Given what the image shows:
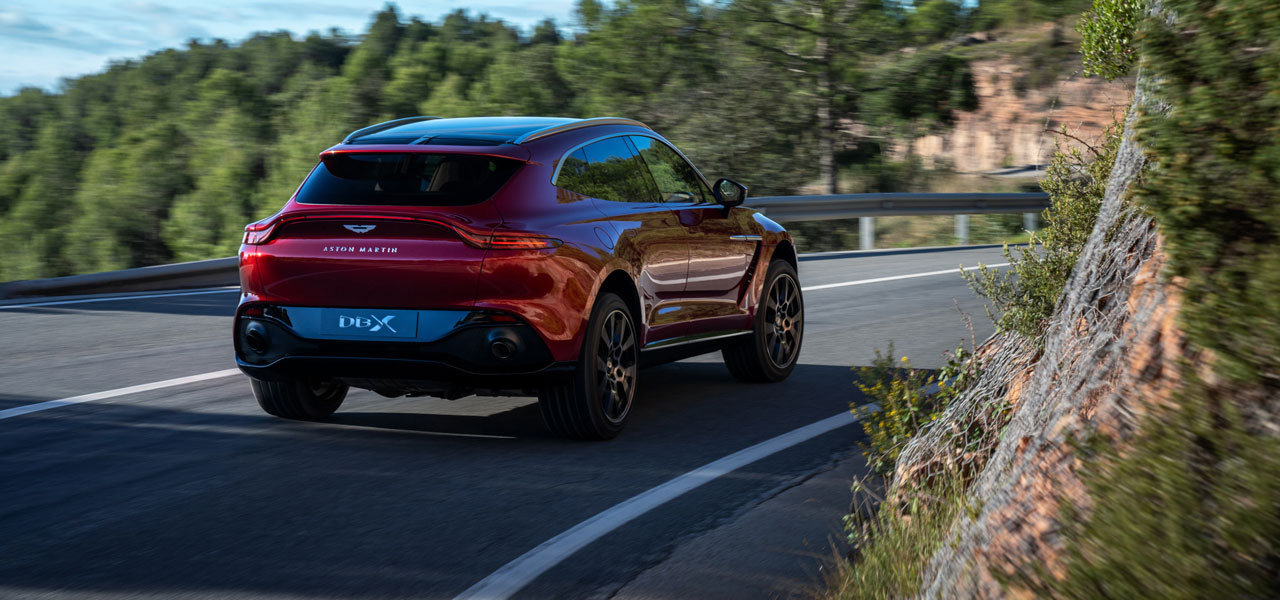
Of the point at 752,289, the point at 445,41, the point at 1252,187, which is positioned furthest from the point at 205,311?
the point at 445,41

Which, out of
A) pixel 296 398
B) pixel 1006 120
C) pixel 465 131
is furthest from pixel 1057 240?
pixel 1006 120

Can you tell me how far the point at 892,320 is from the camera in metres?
11.7

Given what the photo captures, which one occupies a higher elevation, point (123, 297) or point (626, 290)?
point (626, 290)

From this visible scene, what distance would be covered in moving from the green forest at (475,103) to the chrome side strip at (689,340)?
22.7 metres

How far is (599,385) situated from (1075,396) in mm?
3406

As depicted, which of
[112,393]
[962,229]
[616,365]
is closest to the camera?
[616,365]

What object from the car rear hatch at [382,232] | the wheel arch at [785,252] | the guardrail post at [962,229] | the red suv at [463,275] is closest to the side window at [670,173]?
the red suv at [463,275]

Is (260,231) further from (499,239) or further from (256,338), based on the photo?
(499,239)

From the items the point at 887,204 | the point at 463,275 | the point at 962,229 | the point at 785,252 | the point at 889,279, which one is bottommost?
the point at 962,229

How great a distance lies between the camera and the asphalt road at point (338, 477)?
180 inches

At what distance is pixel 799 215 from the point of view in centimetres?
1997

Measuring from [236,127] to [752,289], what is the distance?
199ft

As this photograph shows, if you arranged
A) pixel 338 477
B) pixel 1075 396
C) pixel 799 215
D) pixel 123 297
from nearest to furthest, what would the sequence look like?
pixel 1075 396 < pixel 338 477 < pixel 123 297 < pixel 799 215

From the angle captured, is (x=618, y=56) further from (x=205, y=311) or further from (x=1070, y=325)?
(x=1070, y=325)
